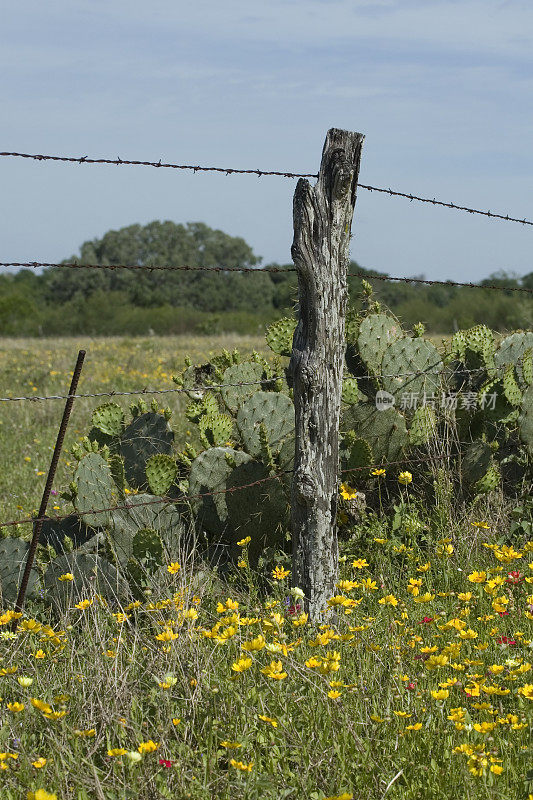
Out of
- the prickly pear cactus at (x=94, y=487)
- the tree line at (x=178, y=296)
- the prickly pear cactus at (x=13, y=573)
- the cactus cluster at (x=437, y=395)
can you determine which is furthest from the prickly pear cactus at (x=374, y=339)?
the tree line at (x=178, y=296)

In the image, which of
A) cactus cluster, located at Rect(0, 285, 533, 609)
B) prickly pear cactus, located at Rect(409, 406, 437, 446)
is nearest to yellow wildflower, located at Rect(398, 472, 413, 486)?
cactus cluster, located at Rect(0, 285, 533, 609)

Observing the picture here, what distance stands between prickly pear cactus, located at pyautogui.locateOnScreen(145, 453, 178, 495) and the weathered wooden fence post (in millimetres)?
893

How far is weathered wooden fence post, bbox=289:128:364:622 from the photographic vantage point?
135 inches

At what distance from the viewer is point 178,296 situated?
52.6 meters

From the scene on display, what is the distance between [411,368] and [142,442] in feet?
5.14

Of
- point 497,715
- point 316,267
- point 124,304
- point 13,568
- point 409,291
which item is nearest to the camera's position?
point 497,715

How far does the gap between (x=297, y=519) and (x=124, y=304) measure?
131 feet

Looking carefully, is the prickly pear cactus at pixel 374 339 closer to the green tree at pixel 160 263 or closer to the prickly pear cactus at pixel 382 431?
the prickly pear cactus at pixel 382 431

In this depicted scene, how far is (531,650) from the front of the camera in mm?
3039

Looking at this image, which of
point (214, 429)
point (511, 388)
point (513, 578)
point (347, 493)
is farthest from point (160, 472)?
point (511, 388)

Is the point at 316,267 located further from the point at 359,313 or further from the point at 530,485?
the point at 530,485

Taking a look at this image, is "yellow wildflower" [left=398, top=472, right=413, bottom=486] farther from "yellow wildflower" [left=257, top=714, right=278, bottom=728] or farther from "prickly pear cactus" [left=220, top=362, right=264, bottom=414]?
"yellow wildflower" [left=257, top=714, right=278, bottom=728]

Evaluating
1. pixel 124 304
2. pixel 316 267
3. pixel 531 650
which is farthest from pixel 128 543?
pixel 124 304

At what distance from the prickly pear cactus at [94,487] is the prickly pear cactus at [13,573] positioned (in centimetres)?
34
